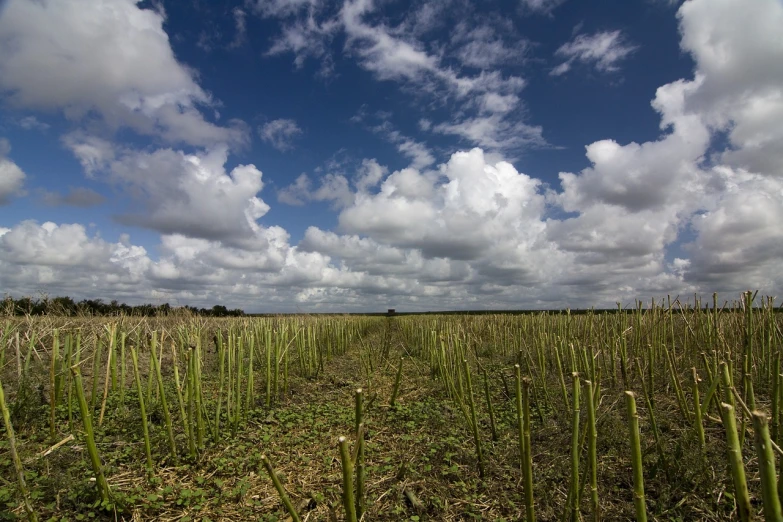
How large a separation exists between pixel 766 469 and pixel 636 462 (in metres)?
0.62

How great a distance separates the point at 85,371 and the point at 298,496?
5.53 m

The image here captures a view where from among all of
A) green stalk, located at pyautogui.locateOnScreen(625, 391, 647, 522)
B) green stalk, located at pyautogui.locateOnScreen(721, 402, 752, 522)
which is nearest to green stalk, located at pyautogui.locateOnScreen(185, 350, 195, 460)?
green stalk, located at pyautogui.locateOnScreen(625, 391, 647, 522)

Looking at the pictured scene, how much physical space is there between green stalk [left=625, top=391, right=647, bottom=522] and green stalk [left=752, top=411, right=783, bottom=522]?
16.9 inches

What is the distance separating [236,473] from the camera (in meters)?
3.61

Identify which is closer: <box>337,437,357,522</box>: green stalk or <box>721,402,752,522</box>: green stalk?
<box>721,402,752,522</box>: green stalk

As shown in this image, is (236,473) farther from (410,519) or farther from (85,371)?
(85,371)

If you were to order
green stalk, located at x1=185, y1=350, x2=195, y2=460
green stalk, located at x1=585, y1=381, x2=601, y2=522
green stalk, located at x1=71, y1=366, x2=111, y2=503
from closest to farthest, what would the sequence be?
green stalk, located at x1=585, y1=381, x2=601, y2=522, green stalk, located at x1=71, y1=366, x2=111, y2=503, green stalk, located at x1=185, y1=350, x2=195, y2=460

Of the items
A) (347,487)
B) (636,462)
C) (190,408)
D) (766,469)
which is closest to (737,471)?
(766,469)

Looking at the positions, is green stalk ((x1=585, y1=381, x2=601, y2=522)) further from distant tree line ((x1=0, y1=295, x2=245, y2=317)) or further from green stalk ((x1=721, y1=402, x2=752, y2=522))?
distant tree line ((x1=0, y1=295, x2=245, y2=317))

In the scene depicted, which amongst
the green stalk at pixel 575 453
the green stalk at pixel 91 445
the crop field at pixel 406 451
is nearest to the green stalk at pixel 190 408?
the crop field at pixel 406 451

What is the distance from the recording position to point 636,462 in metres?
1.77

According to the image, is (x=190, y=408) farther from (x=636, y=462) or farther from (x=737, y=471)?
(x=737, y=471)

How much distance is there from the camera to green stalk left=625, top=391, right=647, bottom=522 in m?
1.65

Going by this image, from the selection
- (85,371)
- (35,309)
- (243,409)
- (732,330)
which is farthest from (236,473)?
(35,309)
